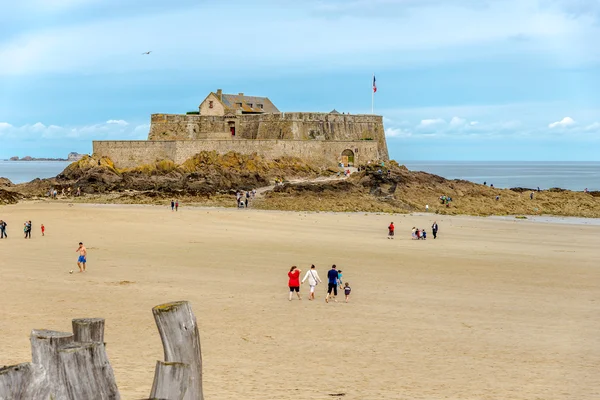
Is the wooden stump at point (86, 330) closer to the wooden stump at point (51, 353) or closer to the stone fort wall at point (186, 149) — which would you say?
the wooden stump at point (51, 353)

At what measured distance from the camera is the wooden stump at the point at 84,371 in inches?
146

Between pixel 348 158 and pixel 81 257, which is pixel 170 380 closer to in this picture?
pixel 81 257

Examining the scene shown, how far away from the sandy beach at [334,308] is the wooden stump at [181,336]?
3.67 meters

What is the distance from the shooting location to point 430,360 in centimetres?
989

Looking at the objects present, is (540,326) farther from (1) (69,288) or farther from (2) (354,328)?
(1) (69,288)

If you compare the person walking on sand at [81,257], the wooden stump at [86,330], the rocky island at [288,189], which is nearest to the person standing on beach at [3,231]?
the person walking on sand at [81,257]

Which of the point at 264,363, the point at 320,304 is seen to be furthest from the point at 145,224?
the point at 264,363

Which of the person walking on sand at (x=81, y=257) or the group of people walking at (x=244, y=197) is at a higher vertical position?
the group of people walking at (x=244, y=197)

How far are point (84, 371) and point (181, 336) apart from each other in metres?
0.76

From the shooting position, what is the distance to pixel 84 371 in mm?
3729

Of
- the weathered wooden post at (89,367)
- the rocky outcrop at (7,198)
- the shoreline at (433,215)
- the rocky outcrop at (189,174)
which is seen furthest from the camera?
the rocky outcrop at (189,174)

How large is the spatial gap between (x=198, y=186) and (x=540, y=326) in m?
35.0

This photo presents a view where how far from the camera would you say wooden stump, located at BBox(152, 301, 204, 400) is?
4.32 meters

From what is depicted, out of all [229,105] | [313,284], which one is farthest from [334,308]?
[229,105]
